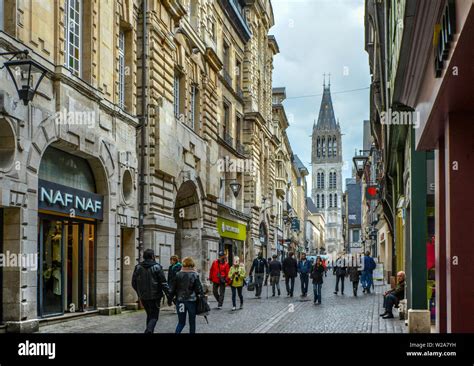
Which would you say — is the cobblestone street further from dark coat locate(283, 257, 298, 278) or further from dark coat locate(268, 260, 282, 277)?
dark coat locate(268, 260, 282, 277)

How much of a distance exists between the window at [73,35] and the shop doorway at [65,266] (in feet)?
11.4

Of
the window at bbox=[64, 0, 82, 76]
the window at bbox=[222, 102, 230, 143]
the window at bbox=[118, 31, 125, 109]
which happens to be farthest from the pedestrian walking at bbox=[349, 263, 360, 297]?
the window at bbox=[64, 0, 82, 76]

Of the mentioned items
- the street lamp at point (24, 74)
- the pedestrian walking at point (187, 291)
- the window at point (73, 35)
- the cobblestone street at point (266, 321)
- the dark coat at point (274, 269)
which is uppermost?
the window at point (73, 35)

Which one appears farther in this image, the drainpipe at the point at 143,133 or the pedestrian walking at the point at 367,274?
the pedestrian walking at the point at 367,274

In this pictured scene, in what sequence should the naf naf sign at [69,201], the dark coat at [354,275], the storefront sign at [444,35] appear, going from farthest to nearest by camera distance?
1. the dark coat at [354,275]
2. the naf naf sign at [69,201]
3. the storefront sign at [444,35]

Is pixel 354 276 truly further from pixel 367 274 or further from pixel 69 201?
pixel 69 201

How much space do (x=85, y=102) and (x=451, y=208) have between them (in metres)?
10.7

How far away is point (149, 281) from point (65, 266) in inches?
211

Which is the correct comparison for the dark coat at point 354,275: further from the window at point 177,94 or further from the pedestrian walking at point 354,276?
the window at point 177,94

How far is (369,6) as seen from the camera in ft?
91.3

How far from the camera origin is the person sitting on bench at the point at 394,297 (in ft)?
54.4

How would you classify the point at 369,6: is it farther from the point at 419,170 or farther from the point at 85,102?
the point at 419,170

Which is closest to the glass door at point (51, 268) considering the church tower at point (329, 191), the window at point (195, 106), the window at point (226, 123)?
the window at point (195, 106)
